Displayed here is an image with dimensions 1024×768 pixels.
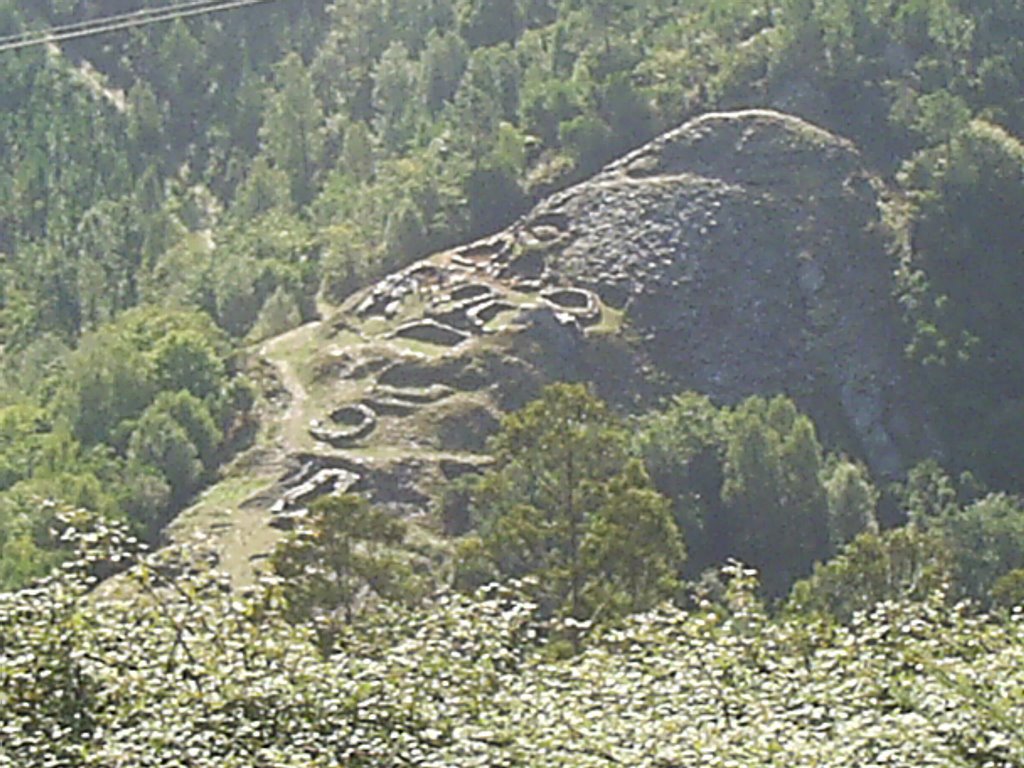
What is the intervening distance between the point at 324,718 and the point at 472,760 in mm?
1462

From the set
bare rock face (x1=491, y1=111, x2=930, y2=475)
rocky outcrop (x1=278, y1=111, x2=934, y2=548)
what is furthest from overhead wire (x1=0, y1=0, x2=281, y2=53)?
bare rock face (x1=491, y1=111, x2=930, y2=475)

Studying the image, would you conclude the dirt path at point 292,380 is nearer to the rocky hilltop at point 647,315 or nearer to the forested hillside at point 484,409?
the rocky hilltop at point 647,315

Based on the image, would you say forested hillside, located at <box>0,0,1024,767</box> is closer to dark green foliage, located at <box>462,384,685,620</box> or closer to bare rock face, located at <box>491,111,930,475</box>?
dark green foliage, located at <box>462,384,685,620</box>

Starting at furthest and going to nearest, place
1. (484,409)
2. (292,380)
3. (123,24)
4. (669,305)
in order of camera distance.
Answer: (669,305) → (292,380) → (484,409) → (123,24)

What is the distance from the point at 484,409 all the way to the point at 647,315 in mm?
8474

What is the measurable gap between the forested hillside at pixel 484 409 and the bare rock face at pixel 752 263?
230mm

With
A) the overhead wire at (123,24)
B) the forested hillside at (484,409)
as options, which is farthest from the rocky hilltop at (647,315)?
the overhead wire at (123,24)

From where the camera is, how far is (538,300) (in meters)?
60.4

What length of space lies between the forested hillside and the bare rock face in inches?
9.1

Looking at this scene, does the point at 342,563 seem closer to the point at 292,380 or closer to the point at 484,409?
the point at 484,409

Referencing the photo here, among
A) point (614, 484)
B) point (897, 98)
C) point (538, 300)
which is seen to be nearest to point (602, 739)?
point (614, 484)

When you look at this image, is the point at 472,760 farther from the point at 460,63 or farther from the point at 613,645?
the point at 460,63

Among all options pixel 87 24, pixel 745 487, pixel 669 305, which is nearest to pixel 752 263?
pixel 669 305

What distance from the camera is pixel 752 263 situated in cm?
6419
